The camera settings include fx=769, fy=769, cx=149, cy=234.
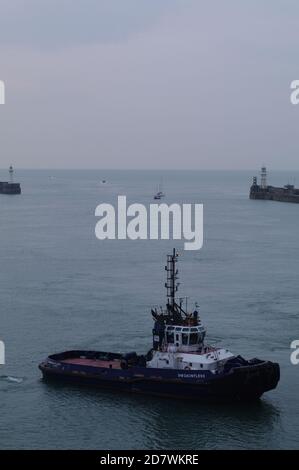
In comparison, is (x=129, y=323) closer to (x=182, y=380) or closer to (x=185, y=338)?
(x=185, y=338)

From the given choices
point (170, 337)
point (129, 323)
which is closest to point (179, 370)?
point (170, 337)

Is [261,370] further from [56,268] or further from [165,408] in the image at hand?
[56,268]

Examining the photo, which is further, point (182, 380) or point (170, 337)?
point (170, 337)

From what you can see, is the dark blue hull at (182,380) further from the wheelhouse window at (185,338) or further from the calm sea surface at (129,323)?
the wheelhouse window at (185,338)

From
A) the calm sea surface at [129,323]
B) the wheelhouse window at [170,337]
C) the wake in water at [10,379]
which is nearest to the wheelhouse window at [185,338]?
the wheelhouse window at [170,337]

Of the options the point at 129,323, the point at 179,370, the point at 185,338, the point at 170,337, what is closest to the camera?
the point at 179,370

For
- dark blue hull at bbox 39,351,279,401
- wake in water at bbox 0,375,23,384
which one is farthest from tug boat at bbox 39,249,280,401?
wake in water at bbox 0,375,23,384

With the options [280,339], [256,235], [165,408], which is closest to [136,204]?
[256,235]
